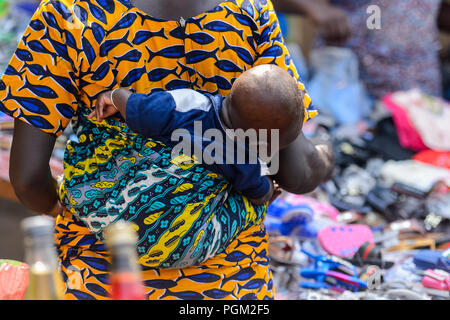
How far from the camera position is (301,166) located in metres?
1.68

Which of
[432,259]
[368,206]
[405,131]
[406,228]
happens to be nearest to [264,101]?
[432,259]


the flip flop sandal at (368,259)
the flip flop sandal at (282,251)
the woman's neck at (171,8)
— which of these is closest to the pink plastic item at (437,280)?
the flip flop sandal at (368,259)

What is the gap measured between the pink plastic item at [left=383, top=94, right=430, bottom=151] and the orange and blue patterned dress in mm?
2168

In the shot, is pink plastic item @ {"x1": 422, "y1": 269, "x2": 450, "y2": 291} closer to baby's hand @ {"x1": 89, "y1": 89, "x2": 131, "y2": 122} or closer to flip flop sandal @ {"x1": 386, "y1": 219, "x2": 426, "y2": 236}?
flip flop sandal @ {"x1": 386, "y1": 219, "x2": 426, "y2": 236}

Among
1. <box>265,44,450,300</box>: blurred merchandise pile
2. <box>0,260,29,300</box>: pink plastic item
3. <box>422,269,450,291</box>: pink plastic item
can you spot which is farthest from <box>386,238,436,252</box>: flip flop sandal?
<box>0,260,29,300</box>: pink plastic item

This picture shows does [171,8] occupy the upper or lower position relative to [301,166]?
upper

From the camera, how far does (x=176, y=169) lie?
1471 mm

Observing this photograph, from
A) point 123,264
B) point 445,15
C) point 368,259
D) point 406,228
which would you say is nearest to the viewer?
point 123,264

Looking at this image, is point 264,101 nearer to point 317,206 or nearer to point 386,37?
point 317,206

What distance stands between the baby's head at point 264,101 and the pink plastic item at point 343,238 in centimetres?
115

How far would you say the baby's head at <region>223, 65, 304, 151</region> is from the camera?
1363 millimetres

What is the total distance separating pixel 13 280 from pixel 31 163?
0.95ft

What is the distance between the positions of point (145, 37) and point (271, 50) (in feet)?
1.04
